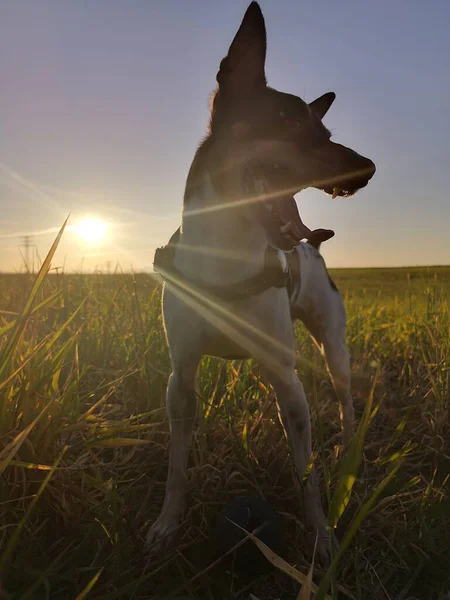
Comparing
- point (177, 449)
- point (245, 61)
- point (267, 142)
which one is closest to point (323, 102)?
point (245, 61)

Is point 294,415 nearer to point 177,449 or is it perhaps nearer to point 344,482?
point 177,449

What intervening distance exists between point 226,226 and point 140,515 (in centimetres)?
163

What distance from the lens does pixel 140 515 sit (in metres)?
2.66

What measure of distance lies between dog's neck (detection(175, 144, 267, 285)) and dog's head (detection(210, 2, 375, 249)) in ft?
0.34

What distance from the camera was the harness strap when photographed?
2.95m

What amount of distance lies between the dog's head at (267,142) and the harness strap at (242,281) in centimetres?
25

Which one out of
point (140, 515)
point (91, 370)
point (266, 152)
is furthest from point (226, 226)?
point (91, 370)

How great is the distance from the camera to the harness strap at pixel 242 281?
2.95 m

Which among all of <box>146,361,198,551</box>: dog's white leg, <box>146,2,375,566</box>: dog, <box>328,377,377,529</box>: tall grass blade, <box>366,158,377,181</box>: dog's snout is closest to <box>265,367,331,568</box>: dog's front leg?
<box>146,2,375,566</box>: dog

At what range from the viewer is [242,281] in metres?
2.96

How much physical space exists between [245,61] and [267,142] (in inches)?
20.9

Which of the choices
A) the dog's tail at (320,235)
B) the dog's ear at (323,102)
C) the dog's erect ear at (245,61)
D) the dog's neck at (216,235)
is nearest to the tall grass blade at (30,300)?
the dog's neck at (216,235)

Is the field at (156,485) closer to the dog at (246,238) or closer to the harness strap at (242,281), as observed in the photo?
the dog at (246,238)

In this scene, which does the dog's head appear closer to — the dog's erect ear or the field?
the dog's erect ear
